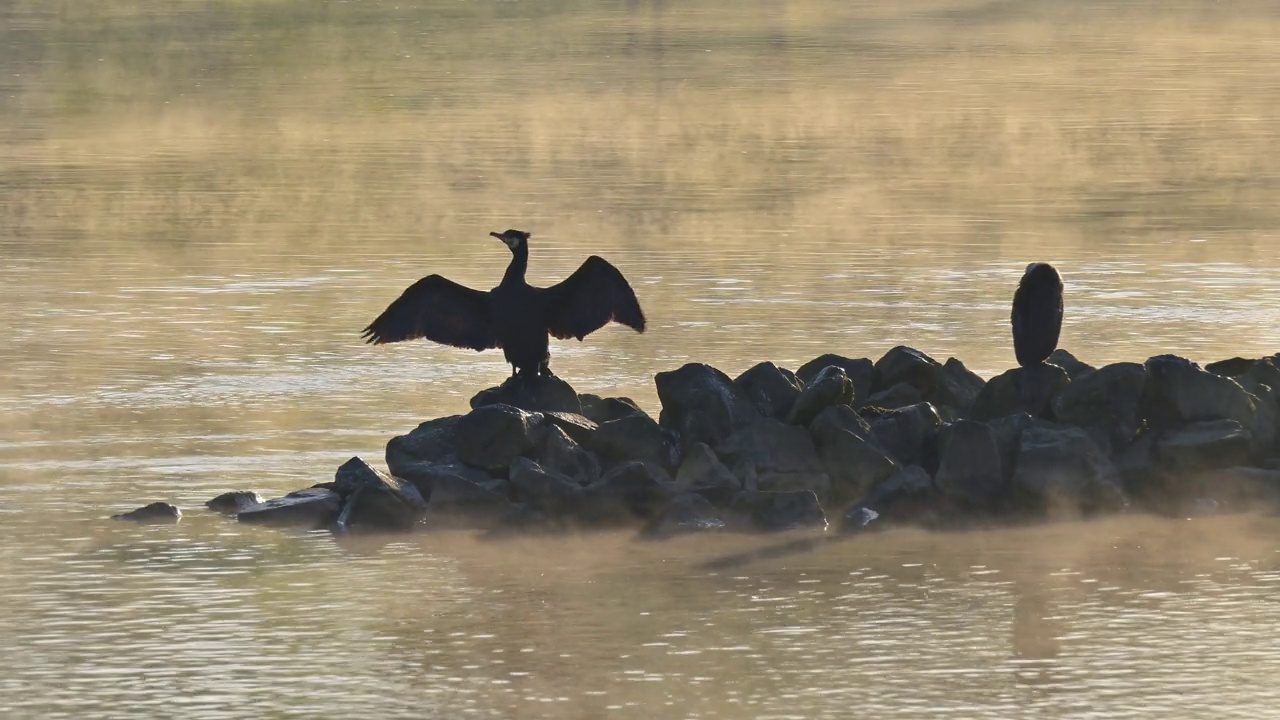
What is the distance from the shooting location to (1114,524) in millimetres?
15164

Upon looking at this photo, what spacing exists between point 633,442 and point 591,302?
5.04 feet

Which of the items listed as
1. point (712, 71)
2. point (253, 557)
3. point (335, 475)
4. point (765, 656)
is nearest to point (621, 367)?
point (335, 475)

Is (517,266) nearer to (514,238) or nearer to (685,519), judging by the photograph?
(514,238)

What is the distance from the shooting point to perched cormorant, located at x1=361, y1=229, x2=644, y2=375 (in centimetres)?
1683

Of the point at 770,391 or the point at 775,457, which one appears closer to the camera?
the point at 775,457

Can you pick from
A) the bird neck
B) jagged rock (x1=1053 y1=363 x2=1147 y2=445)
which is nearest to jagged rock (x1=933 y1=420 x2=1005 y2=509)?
jagged rock (x1=1053 y1=363 x2=1147 y2=445)

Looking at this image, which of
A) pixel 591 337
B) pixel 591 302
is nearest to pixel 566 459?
pixel 591 302

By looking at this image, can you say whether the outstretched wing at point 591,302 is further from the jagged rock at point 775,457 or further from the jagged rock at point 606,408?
the jagged rock at point 775,457

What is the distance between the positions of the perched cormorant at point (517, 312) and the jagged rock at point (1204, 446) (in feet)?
10.8

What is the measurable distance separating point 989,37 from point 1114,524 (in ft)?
161

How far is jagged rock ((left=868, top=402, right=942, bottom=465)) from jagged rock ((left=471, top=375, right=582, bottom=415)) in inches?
74.8

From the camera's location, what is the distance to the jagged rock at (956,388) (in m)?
16.9

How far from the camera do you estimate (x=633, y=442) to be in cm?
1566

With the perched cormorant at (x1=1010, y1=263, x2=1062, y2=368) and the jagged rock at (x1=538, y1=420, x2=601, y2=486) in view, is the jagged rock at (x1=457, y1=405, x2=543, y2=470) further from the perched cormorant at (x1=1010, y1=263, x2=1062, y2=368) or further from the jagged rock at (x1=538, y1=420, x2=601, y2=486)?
the perched cormorant at (x1=1010, y1=263, x2=1062, y2=368)
